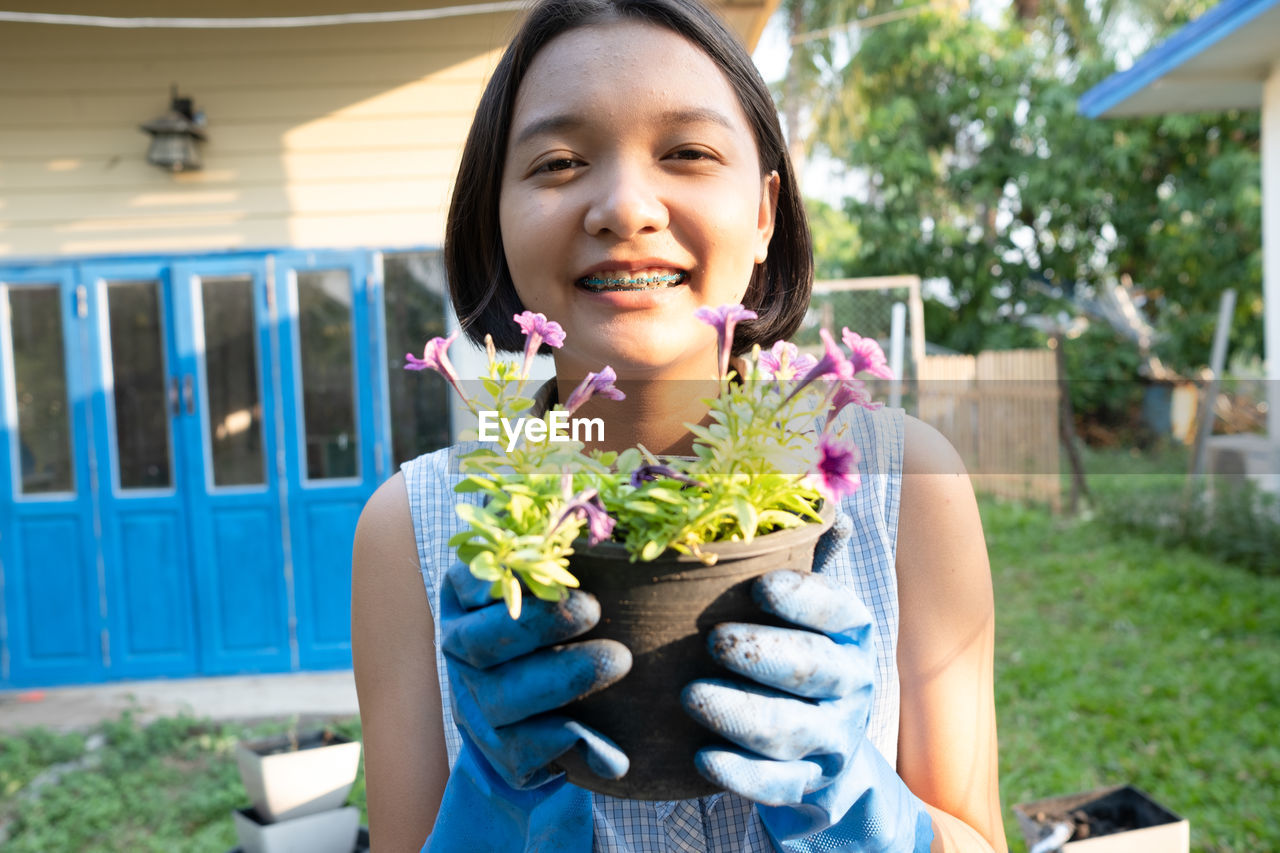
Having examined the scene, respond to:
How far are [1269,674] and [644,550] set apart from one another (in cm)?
549

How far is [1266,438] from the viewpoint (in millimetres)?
7465

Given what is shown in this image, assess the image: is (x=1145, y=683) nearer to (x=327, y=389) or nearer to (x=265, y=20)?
(x=327, y=389)

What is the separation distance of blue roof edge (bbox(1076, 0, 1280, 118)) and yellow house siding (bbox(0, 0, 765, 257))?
4997 mm

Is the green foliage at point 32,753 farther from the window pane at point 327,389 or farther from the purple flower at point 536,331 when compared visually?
the purple flower at point 536,331

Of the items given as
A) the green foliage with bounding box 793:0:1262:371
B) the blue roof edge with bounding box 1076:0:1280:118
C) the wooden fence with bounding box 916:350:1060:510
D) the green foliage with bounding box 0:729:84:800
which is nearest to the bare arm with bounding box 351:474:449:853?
the green foliage with bounding box 0:729:84:800

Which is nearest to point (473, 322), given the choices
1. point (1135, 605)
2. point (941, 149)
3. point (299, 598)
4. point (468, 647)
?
point (468, 647)

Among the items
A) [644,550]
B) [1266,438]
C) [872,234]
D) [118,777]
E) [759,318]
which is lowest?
[118,777]

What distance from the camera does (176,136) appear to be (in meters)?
5.42

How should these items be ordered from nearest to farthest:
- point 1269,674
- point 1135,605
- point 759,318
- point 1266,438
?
point 759,318, point 1269,674, point 1135,605, point 1266,438

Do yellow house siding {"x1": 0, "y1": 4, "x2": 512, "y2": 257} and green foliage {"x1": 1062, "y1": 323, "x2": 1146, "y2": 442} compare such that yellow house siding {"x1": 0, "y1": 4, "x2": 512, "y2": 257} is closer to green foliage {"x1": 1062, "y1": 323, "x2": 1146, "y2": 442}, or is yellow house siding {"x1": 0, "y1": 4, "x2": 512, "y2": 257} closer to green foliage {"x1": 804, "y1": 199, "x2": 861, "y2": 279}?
green foliage {"x1": 1062, "y1": 323, "x2": 1146, "y2": 442}

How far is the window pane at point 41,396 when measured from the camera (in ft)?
18.8

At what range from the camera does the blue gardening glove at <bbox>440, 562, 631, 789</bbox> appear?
843 millimetres

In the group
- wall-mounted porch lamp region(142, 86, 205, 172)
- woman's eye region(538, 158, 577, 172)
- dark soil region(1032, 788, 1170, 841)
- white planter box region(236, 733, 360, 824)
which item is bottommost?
dark soil region(1032, 788, 1170, 841)

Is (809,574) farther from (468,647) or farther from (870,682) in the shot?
(468,647)
